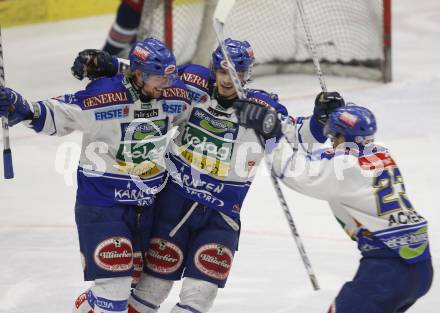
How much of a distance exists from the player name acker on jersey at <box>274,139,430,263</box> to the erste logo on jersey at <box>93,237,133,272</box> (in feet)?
2.58

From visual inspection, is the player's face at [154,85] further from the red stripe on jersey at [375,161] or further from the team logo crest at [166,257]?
the red stripe on jersey at [375,161]

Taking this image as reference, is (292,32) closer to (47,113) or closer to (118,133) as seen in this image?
(118,133)

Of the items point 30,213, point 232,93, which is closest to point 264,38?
point 30,213

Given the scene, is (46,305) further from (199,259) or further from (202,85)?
(202,85)

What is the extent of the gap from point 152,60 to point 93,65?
425mm

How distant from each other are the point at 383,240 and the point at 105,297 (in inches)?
45.2

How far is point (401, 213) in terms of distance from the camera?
152 inches

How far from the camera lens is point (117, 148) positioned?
13.9 feet

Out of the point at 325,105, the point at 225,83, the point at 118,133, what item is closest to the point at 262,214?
→ the point at 325,105

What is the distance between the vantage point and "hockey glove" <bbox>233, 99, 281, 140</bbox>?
397cm

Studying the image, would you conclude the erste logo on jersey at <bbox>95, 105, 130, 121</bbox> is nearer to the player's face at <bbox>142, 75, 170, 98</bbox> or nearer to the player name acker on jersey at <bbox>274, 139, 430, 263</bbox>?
the player's face at <bbox>142, 75, 170, 98</bbox>

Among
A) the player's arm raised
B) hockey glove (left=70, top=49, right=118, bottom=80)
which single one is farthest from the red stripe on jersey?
hockey glove (left=70, top=49, right=118, bottom=80)

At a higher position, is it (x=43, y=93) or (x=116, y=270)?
(x=116, y=270)

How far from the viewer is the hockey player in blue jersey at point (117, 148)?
4.18 meters
